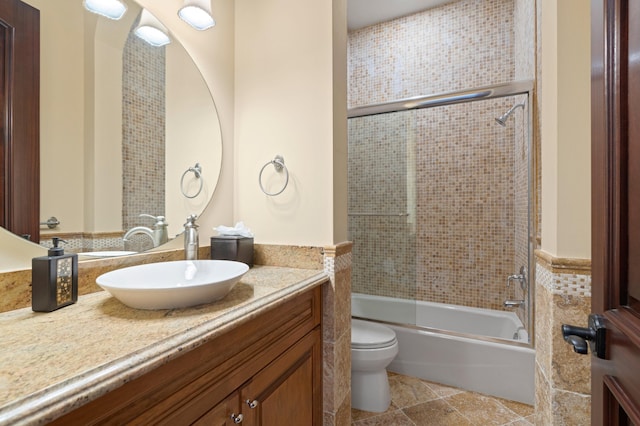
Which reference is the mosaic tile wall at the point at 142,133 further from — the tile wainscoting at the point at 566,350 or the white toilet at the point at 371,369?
the tile wainscoting at the point at 566,350

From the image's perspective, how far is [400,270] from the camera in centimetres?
264

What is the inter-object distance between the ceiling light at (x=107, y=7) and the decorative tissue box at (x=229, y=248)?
91cm

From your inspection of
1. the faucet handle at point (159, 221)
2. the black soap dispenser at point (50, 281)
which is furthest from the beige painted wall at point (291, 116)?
the black soap dispenser at point (50, 281)

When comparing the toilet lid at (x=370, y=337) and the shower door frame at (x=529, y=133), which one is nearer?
the toilet lid at (x=370, y=337)

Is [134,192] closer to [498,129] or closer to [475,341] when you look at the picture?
[475,341]

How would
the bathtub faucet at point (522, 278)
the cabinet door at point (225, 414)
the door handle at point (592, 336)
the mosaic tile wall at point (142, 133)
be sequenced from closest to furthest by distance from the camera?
the door handle at point (592, 336) < the cabinet door at point (225, 414) < the mosaic tile wall at point (142, 133) < the bathtub faucet at point (522, 278)

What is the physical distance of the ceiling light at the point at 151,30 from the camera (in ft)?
3.87

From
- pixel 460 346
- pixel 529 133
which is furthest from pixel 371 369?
pixel 529 133

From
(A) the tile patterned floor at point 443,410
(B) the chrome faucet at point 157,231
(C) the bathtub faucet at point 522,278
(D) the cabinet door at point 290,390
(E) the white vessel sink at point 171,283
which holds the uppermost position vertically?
(B) the chrome faucet at point 157,231

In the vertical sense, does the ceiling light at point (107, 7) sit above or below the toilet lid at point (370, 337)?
above

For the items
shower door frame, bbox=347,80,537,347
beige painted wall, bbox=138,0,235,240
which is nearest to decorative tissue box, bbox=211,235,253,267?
beige painted wall, bbox=138,0,235,240

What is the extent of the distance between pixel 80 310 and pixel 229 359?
1.37 feet

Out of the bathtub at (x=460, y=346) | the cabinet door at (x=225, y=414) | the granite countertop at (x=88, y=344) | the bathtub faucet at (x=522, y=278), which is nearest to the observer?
the granite countertop at (x=88, y=344)

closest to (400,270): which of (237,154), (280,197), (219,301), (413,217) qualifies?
(413,217)
